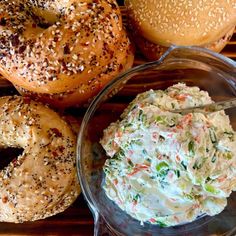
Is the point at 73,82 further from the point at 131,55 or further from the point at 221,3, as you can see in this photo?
the point at 221,3

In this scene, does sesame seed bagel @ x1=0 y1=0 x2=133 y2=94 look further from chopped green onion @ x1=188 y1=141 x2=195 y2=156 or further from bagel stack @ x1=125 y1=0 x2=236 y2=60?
chopped green onion @ x1=188 y1=141 x2=195 y2=156

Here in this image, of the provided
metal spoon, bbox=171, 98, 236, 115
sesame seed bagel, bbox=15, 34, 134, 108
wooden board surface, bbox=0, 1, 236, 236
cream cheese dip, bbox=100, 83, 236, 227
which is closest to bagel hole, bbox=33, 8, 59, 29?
sesame seed bagel, bbox=15, 34, 134, 108

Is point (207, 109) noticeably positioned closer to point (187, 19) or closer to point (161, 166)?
point (161, 166)

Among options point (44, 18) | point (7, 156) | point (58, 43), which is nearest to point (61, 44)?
point (58, 43)

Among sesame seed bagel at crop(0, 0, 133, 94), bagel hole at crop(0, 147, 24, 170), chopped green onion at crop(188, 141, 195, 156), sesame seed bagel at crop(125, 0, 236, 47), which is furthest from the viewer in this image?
bagel hole at crop(0, 147, 24, 170)

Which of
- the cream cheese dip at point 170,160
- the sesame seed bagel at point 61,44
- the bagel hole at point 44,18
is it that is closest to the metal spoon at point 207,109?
the cream cheese dip at point 170,160

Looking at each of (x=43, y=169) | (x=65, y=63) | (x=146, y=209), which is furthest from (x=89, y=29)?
(x=146, y=209)

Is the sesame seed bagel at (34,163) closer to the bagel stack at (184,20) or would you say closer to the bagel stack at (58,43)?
the bagel stack at (58,43)
